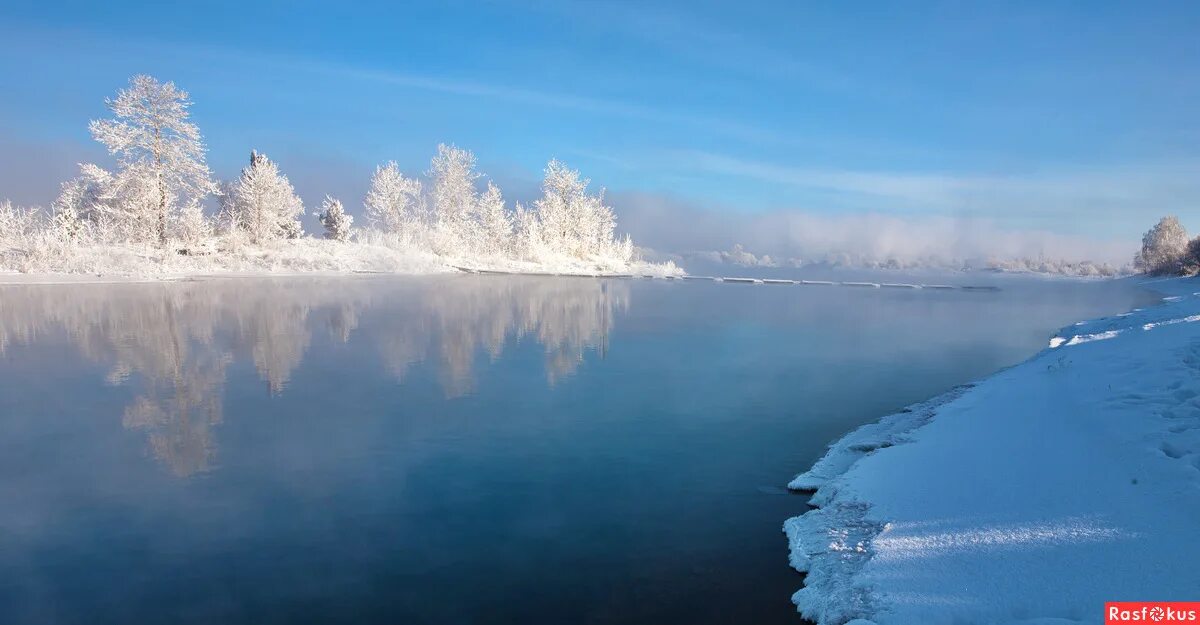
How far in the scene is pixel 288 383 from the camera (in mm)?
16625

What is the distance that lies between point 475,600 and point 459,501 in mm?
2682

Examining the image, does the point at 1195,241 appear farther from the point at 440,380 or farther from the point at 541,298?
the point at 440,380

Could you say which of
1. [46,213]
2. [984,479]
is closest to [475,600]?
[984,479]

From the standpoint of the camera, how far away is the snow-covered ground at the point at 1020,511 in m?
5.59

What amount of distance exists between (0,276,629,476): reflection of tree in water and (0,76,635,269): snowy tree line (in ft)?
47.5

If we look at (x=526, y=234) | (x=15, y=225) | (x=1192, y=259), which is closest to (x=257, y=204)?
(x=15, y=225)

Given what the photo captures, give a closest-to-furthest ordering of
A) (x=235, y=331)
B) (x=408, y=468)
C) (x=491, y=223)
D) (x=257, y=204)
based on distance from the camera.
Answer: (x=408, y=468)
(x=235, y=331)
(x=257, y=204)
(x=491, y=223)

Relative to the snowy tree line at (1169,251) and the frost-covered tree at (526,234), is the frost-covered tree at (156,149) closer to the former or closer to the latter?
the frost-covered tree at (526,234)

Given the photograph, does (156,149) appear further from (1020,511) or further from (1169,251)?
(1169,251)

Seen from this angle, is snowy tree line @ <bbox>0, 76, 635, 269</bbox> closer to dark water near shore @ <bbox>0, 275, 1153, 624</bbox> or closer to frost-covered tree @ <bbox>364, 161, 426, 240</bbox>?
frost-covered tree @ <bbox>364, 161, 426, 240</bbox>

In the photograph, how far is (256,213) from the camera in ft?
225

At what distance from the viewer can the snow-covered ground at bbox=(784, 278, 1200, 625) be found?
5.59 meters

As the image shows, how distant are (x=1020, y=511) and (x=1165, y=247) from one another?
453 feet

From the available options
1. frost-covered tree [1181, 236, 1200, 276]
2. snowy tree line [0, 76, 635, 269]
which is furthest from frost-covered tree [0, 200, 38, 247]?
frost-covered tree [1181, 236, 1200, 276]
